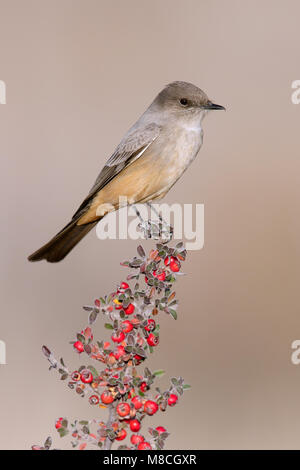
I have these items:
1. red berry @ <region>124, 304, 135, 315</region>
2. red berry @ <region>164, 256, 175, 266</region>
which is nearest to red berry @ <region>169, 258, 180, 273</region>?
red berry @ <region>164, 256, 175, 266</region>

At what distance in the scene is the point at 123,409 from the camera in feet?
7.91

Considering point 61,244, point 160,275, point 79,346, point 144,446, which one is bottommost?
point 144,446

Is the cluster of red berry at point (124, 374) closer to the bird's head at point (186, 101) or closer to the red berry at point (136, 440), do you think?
the red berry at point (136, 440)

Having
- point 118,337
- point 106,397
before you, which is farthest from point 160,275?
point 106,397

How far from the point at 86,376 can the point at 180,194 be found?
15.4 ft

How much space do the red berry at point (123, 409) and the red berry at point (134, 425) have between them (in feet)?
0.13

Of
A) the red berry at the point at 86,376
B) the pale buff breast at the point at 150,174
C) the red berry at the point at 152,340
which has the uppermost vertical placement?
the pale buff breast at the point at 150,174

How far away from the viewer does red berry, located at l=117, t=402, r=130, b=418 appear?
2408mm

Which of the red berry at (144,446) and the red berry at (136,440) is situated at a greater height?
the red berry at (136,440)

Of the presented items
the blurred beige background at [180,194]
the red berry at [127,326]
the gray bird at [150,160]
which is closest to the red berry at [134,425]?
the red berry at [127,326]

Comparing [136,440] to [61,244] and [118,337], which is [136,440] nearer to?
[118,337]

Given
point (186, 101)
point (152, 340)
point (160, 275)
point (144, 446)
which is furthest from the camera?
point (186, 101)

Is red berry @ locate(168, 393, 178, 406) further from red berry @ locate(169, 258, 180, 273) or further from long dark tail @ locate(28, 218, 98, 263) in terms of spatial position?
long dark tail @ locate(28, 218, 98, 263)

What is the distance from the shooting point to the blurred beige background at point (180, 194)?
18.8 feet
